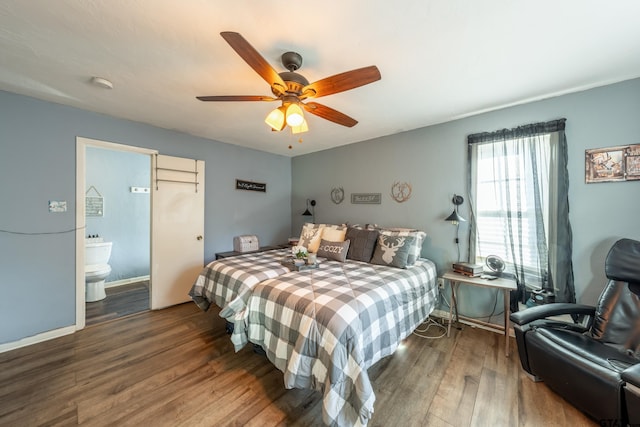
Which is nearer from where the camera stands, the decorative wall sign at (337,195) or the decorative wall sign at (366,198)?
the decorative wall sign at (366,198)

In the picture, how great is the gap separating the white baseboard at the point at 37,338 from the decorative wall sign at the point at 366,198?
3.77 m

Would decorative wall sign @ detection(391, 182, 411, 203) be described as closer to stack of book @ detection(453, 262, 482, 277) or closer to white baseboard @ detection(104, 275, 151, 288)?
stack of book @ detection(453, 262, 482, 277)

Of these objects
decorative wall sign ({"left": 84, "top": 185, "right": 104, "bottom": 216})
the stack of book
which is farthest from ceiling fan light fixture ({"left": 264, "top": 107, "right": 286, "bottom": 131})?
decorative wall sign ({"left": 84, "top": 185, "right": 104, "bottom": 216})

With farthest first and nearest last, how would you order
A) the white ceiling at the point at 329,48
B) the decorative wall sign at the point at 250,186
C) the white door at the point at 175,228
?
the decorative wall sign at the point at 250,186, the white door at the point at 175,228, the white ceiling at the point at 329,48

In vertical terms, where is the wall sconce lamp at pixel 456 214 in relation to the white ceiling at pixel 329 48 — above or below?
below

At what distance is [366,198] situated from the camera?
12.0ft

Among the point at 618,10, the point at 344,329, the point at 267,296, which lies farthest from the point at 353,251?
the point at 618,10

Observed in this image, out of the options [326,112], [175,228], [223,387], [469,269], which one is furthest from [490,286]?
[175,228]

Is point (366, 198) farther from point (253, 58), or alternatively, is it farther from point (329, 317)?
point (253, 58)

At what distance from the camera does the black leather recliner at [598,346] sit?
4.37 ft

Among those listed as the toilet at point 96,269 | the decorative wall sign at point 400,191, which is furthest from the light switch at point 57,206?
the decorative wall sign at point 400,191

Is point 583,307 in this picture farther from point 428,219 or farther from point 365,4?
point 365,4

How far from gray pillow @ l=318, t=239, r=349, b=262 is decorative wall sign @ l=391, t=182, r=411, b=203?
1023mm

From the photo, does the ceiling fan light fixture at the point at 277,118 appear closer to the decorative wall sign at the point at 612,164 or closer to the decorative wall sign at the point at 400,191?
the decorative wall sign at the point at 400,191
